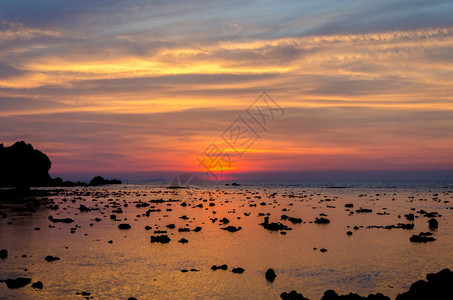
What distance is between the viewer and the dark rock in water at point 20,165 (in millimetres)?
142637

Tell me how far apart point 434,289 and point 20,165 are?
149607 mm

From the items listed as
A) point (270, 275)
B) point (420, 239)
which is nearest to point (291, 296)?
point (270, 275)

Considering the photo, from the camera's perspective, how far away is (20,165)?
145 m

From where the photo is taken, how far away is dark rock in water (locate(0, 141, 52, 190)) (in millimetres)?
142637

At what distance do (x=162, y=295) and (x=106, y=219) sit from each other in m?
36.3

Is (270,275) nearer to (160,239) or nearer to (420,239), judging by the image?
(160,239)

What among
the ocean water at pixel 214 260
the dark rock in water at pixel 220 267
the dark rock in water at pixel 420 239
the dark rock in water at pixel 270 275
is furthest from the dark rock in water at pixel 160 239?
the dark rock in water at pixel 420 239

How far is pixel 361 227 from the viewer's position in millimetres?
49156

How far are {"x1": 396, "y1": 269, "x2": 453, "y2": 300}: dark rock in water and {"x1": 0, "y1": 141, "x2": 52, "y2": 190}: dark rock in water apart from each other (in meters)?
148

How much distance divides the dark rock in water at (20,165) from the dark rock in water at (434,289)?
147649mm

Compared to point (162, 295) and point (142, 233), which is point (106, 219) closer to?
point (142, 233)

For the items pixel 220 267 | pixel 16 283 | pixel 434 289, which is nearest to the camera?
pixel 434 289

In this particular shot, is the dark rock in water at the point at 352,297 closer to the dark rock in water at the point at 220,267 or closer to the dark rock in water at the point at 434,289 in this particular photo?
the dark rock in water at the point at 434,289

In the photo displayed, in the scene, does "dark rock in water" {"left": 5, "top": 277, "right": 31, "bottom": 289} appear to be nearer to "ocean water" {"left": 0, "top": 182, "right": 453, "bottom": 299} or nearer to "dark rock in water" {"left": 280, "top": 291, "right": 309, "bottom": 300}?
"ocean water" {"left": 0, "top": 182, "right": 453, "bottom": 299}
